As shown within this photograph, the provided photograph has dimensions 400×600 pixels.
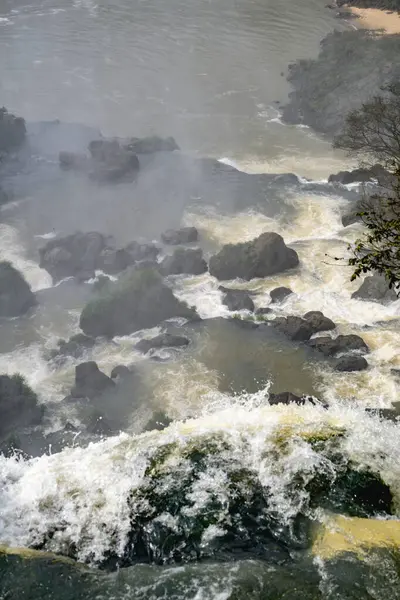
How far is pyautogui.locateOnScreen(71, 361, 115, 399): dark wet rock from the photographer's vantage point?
760 inches

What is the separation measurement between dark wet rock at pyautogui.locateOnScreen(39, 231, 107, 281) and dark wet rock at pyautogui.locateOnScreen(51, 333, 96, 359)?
13.9 ft

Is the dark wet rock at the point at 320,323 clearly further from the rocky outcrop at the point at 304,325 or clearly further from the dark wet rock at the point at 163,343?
the dark wet rock at the point at 163,343

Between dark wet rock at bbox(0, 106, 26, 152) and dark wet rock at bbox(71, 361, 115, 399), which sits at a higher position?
dark wet rock at bbox(0, 106, 26, 152)

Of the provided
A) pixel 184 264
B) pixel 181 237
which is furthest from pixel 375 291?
pixel 181 237

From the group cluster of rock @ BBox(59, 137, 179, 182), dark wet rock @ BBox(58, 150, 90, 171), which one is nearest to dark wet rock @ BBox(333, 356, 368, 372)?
cluster of rock @ BBox(59, 137, 179, 182)

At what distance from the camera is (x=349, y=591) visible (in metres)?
7.51

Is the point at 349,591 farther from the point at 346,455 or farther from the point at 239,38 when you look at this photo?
the point at 239,38

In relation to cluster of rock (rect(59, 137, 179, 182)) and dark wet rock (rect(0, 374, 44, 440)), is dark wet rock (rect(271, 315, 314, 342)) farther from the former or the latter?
cluster of rock (rect(59, 137, 179, 182))

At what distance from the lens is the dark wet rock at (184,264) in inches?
982

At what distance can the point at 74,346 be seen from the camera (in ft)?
69.9

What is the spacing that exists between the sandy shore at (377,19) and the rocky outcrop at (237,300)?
34.5m

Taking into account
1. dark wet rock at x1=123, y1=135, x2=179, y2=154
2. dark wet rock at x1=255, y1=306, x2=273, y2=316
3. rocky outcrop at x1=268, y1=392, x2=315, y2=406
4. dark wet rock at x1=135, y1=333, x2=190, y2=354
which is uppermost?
dark wet rock at x1=123, y1=135, x2=179, y2=154

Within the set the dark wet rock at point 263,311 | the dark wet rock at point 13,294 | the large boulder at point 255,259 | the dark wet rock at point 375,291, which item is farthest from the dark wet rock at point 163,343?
the dark wet rock at point 375,291

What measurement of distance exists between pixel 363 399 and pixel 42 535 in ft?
39.1
